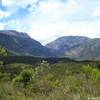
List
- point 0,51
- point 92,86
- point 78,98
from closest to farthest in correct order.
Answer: point 78,98, point 92,86, point 0,51

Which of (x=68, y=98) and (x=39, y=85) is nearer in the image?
(x=68, y=98)

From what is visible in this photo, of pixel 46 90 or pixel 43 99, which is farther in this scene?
pixel 46 90

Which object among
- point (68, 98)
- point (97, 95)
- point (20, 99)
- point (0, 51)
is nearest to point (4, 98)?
point (20, 99)

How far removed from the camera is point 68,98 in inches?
294

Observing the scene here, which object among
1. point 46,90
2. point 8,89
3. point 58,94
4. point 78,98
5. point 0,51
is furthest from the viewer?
point 0,51

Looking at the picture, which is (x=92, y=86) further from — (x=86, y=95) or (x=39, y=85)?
(x=39, y=85)

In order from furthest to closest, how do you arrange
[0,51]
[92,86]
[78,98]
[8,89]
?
[0,51], [8,89], [92,86], [78,98]

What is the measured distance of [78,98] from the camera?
7348 mm

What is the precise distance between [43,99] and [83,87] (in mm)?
1581

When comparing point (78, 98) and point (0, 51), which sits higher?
point (0, 51)

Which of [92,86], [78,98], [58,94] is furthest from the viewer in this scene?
[92,86]

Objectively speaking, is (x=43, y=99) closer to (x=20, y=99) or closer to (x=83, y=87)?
(x=20, y=99)

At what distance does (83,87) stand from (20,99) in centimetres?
192

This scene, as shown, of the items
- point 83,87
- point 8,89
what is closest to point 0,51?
point 8,89
